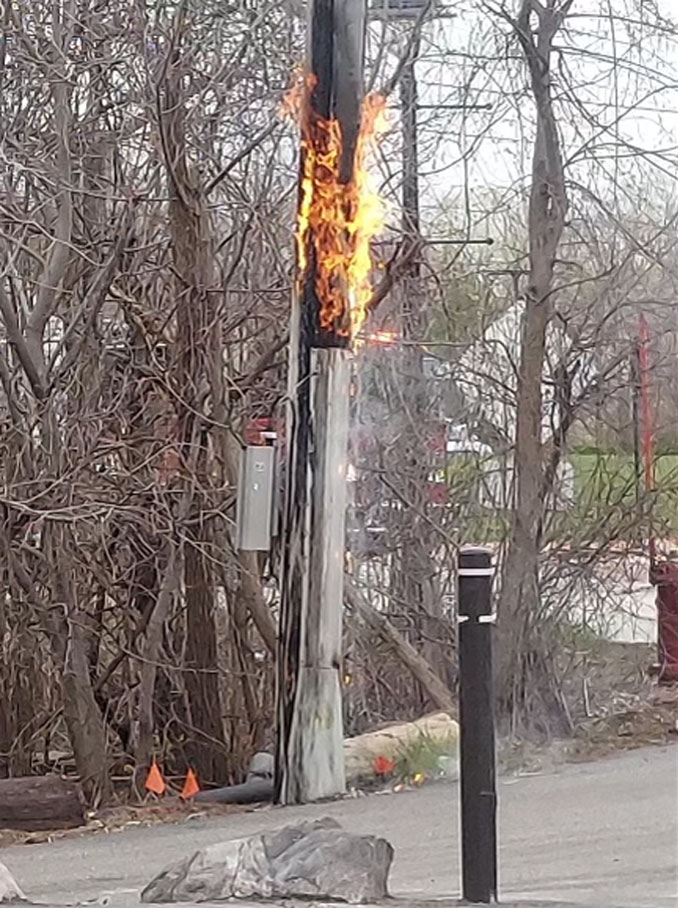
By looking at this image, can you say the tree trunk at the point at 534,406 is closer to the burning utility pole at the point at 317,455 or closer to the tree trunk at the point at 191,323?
the tree trunk at the point at 191,323

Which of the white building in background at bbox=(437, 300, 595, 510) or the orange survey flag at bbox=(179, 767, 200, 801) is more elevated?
the white building in background at bbox=(437, 300, 595, 510)

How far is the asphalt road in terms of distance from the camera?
226 inches

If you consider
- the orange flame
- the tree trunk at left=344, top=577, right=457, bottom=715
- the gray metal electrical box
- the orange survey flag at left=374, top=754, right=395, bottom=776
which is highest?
the orange flame

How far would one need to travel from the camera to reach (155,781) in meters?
9.97

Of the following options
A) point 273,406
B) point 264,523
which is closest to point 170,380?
point 273,406

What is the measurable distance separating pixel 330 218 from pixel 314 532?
5.05 feet

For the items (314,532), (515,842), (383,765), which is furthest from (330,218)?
(515,842)

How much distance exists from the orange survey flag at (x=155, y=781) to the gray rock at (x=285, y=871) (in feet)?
14.0

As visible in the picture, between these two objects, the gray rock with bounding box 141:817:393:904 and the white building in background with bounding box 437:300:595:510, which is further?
the white building in background with bounding box 437:300:595:510

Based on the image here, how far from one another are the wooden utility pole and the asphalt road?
273 mm

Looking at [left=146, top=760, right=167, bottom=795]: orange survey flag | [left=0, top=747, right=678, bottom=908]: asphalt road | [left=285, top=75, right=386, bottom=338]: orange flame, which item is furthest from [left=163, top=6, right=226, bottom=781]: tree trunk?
[left=0, top=747, right=678, bottom=908]: asphalt road

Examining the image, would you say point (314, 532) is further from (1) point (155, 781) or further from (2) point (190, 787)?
(1) point (155, 781)

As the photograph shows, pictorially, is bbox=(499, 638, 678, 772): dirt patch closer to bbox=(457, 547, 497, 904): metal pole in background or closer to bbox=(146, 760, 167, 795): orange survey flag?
bbox=(146, 760, 167, 795): orange survey flag

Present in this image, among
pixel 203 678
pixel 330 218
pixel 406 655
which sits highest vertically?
pixel 330 218
